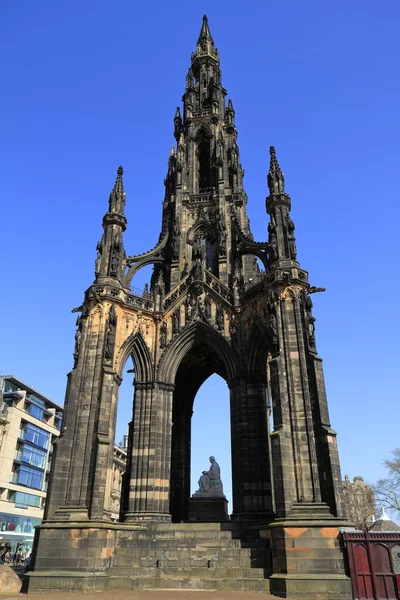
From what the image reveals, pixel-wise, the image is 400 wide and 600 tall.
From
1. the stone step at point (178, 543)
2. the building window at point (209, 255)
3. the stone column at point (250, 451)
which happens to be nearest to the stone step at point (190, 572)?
the stone step at point (178, 543)

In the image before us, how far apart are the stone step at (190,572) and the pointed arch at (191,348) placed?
7565 millimetres

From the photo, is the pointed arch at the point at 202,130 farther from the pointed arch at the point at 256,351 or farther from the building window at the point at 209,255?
the pointed arch at the point at 256,351

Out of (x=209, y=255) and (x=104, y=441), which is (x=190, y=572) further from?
(x=209, y=255)

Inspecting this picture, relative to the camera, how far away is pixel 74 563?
14586 millimetres

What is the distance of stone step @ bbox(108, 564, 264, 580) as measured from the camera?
14.4 meters

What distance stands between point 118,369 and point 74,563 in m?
7.16

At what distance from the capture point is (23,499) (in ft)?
157

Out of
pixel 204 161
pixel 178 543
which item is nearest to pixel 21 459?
pixel 204 161

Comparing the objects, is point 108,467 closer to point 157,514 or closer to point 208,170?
point 157,514

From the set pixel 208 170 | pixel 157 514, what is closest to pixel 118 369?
pixel 157 514

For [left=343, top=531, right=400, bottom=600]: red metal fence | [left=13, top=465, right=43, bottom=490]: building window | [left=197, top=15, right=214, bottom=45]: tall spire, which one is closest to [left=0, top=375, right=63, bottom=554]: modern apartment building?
[left=13, top=465, right=43, bottom=490]: building window

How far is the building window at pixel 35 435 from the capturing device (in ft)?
162

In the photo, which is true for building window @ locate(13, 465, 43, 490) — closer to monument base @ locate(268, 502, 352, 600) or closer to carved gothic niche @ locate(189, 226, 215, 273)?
carved gothic niche @ locate(189, 226, 215, 273)

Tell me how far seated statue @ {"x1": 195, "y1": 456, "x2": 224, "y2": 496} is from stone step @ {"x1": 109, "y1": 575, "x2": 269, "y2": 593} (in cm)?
645
